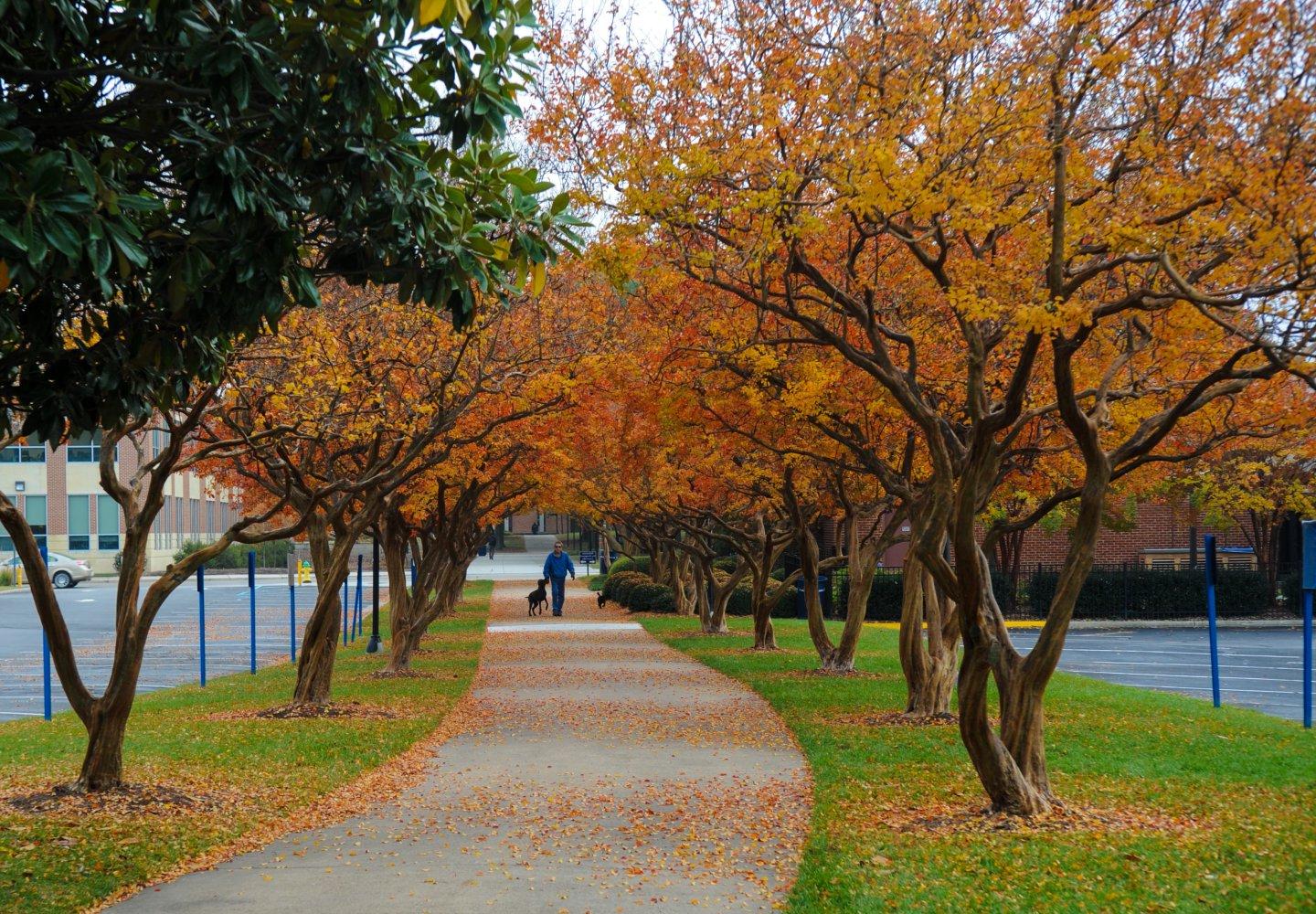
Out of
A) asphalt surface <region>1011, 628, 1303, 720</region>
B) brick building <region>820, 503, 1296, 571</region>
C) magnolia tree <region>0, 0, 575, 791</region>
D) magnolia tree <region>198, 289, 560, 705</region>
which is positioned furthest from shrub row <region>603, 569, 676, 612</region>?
magnolia tree <region>0, 0, 575, 791</region>

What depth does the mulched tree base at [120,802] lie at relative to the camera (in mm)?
9672

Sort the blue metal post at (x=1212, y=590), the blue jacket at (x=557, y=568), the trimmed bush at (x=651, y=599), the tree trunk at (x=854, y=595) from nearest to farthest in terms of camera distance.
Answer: the blue metal post at (x=1212, y=590) → the tree trunk at (x=854, y=595) → the blue jacket at (x=557, y=568) → the trimmed bush at (x=651, y=599)

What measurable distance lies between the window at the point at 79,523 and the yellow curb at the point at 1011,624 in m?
42.8

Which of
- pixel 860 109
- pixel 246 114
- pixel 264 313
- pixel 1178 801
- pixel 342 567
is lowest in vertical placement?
pixel 1178 801

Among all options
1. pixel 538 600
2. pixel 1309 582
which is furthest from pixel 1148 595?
pixel 1309 582

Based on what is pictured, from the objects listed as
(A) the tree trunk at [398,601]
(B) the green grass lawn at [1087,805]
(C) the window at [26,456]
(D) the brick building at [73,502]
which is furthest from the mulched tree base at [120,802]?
(C) the window at [26,456]

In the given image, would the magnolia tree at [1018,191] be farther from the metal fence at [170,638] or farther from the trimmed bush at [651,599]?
the trimmed bush at [651,599]

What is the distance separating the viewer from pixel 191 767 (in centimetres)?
1192

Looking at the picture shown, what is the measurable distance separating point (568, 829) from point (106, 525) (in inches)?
2441

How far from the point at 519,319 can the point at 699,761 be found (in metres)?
6.38

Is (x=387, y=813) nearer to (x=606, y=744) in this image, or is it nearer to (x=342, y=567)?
(x=606, y=744)

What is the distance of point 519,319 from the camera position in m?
16.8

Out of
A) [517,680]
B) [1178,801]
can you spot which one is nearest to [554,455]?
[517,680]

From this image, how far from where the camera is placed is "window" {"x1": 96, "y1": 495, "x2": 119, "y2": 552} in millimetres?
65438
